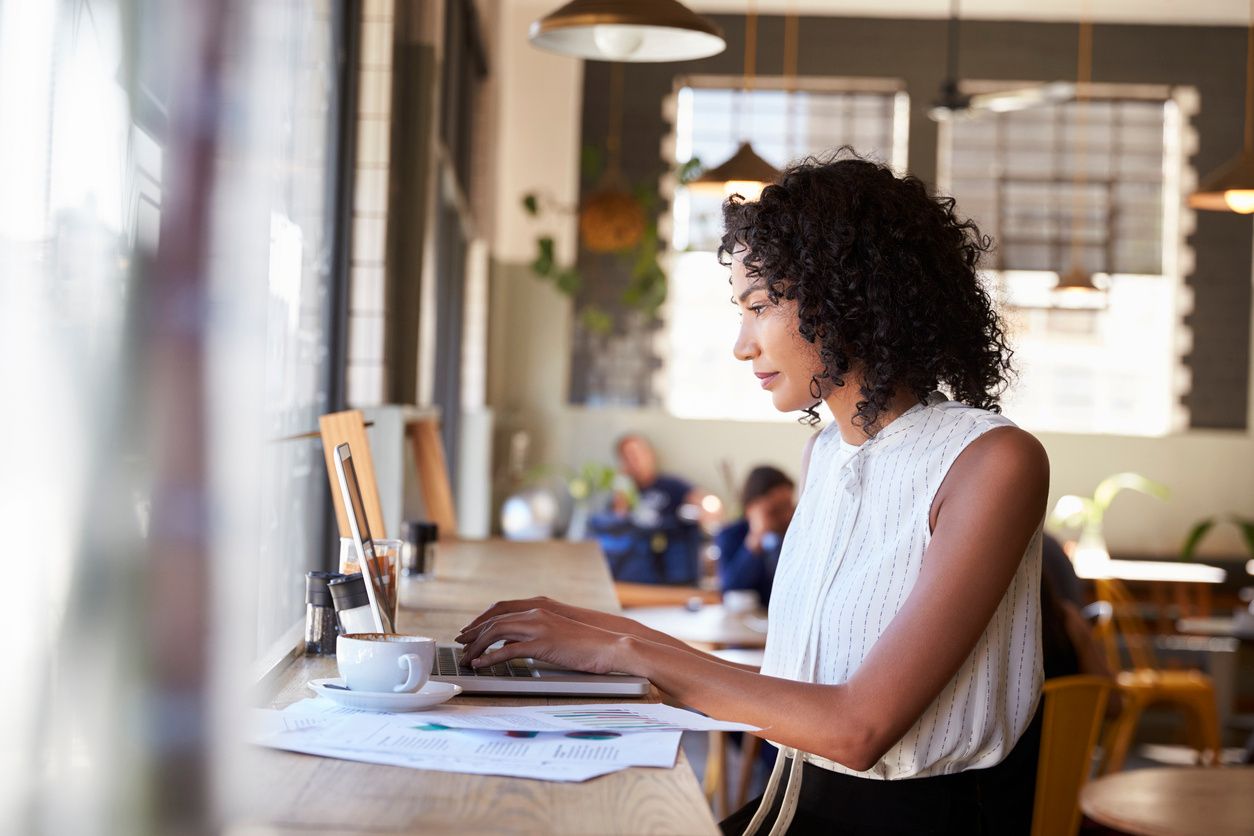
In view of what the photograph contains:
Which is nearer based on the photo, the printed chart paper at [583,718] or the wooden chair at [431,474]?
the printed chart paper at [583,718]

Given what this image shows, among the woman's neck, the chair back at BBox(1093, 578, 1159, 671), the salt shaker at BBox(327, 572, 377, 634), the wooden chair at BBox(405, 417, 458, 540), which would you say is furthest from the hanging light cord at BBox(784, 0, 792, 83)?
the salt shaker at BBox(327, 572, 377, 634)

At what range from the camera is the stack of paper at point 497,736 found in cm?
111

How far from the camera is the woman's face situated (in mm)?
1725

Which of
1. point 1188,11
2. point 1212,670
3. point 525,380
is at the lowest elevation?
point 1212,670

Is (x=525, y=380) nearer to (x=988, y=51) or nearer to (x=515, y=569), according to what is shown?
(x=988, y=51)

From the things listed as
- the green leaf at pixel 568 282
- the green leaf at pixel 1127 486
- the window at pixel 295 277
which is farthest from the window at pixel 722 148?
the window at pixel 295 277

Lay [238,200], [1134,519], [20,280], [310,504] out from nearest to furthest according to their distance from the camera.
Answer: [20,280]
[238,200]
[310,504]
[1134,519]

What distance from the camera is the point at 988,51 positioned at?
28.1 ft

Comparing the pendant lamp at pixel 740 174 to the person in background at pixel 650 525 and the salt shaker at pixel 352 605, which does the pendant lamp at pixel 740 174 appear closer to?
the salt shaker at pixel 352 605

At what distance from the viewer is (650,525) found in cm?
733

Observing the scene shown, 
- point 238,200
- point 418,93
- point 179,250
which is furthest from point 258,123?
point 418,93

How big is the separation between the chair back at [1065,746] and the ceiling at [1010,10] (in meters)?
6.30

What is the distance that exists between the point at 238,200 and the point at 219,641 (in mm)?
950

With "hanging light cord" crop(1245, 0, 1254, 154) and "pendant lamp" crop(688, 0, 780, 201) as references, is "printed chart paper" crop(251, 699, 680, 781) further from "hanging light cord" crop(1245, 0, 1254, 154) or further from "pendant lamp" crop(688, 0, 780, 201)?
"hanging light cord" crop(1245, 0, 1254, 154)
